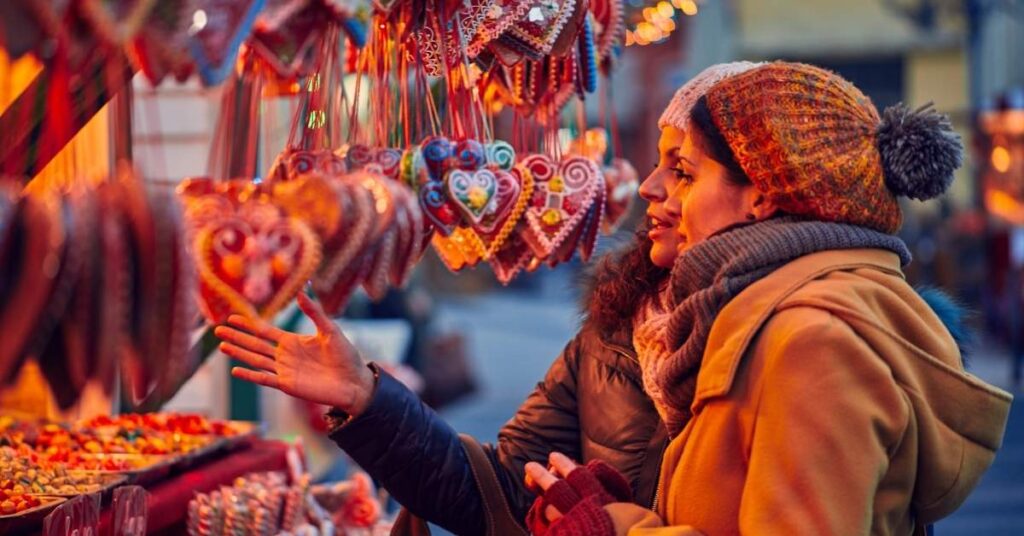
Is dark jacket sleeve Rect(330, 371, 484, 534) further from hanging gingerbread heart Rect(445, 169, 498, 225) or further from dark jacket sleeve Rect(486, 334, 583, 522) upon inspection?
hanging gingerbread heart Rect(445, 169, 498, 225)

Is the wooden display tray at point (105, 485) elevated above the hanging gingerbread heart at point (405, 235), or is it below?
below

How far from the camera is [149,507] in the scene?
104 inches

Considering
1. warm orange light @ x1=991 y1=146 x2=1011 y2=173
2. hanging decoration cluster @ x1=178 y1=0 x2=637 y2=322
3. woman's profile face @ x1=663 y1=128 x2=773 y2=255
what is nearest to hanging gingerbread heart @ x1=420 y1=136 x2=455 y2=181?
hanging decoration cluster @ x1=178 y1=0 x2=637 y2=322

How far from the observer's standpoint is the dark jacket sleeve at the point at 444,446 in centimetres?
236

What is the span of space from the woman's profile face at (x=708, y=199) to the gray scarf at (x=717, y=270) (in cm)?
5

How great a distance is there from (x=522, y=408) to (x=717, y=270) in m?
0.80

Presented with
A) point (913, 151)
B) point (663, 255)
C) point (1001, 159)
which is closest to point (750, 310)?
point (913, 151)

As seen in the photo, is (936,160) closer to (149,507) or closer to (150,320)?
(150,320)

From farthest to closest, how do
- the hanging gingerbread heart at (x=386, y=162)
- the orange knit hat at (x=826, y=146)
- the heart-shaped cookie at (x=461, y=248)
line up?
the heart-shaped cookie at (x=461, y=248) → the hanging gingerbread heart at (x=386, y=162) → the orange knit hat at (x=826, y=146)

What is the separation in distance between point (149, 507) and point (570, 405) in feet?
2.82

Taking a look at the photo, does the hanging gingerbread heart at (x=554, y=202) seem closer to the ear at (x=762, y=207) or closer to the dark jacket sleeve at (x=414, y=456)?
the dark jacket sleeve at (x=414, y=456)

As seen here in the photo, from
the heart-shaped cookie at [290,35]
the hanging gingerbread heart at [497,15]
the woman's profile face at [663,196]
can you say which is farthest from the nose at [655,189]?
the heart-shaped cookie at [290,35]

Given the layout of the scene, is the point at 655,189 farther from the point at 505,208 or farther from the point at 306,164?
the point at 306,164

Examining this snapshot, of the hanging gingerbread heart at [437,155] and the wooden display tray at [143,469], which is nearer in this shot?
the hanging gingerbread heart at [437,155]
